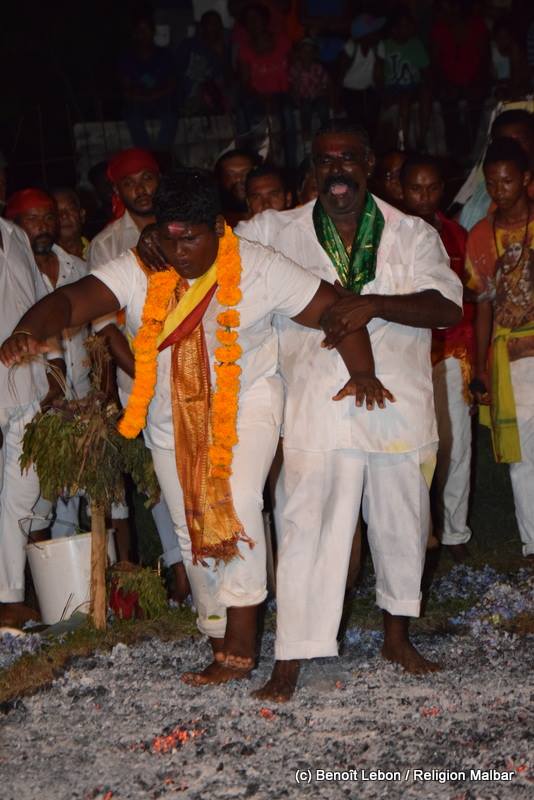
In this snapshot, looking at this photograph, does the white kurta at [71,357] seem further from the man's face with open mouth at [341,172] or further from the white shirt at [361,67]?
the white shirt at [361,67]

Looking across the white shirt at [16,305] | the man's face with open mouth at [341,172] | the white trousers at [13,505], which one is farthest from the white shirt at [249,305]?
the white trousers at [13,505]

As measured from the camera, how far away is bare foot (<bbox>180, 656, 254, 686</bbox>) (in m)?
5.46

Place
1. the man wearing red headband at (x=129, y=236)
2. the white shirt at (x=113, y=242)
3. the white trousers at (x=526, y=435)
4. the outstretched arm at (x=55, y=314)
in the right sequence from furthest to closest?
the white trousers at (x=526, y=435) → the white shirt at (x=113, y=242) → the man wearing red headband at (x=129, y=236) → the outstretched arm at (x=55, y=314)

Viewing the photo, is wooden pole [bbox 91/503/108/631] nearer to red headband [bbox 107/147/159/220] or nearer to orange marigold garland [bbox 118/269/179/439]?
orange marigold garland [bbox 118/269/179/439]

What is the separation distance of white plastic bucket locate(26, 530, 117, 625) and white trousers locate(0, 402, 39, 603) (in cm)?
39

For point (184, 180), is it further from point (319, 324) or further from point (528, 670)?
point (528, 670)

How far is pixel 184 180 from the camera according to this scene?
517 cm

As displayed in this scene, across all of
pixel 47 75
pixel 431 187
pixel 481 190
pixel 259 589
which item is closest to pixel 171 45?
pixel 47 75

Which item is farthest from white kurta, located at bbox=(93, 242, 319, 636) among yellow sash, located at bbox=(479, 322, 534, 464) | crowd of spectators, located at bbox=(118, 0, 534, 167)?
crowd of spectators, located at bbox=(118, 0, 534, 167)

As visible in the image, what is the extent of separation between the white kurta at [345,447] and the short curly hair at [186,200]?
53 cm

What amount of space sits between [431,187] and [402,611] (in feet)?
9.18

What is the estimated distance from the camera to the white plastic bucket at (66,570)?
6.47m

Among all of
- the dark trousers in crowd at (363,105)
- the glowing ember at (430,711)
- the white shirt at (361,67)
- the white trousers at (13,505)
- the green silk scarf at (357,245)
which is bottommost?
the glowing ember at (430,711)

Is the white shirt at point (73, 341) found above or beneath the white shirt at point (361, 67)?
beneath
